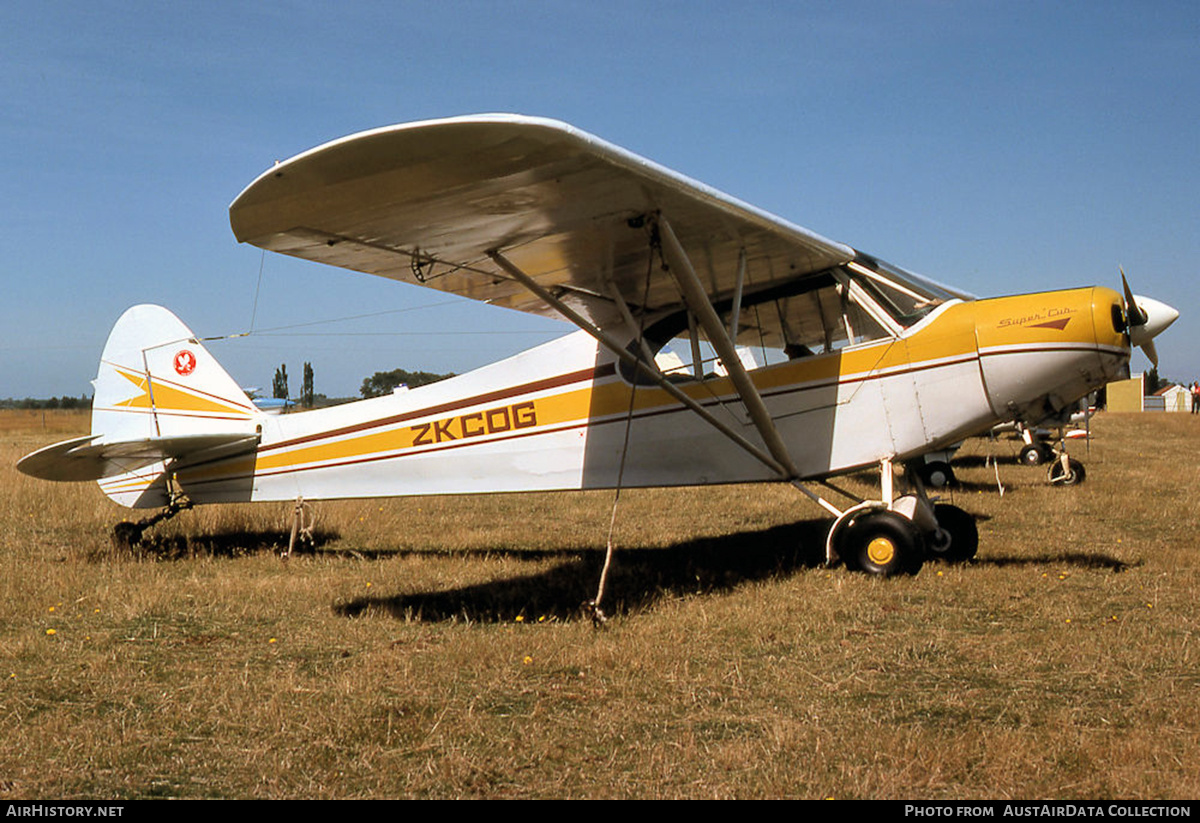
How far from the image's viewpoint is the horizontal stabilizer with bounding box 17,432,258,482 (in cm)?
817

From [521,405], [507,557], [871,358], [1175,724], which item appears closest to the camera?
[1175,724]

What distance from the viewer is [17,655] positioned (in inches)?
209

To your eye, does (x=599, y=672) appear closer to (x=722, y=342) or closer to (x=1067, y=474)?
(x=722, y=342)

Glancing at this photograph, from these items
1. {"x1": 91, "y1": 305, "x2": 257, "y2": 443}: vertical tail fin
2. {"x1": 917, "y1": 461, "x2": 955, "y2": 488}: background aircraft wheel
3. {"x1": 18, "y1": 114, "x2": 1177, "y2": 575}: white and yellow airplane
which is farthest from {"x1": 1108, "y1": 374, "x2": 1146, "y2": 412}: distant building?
{"x1": 91, "y1": 305, "x2": 257, "y2": 443}: vertical tail fin

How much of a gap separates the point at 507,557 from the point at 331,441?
77.3 inches

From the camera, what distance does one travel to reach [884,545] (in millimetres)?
6883

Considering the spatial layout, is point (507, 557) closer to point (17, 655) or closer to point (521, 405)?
point (521, 405)

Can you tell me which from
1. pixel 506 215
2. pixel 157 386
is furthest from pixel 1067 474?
pixel 157 386

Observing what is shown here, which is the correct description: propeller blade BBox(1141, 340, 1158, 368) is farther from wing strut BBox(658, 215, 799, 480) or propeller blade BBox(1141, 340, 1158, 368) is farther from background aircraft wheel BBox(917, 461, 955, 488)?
background aircraft wheel BBox(917, 461, 955, 488)

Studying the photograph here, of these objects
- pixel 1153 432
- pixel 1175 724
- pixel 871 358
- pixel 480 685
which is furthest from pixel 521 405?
pixel 1153 432

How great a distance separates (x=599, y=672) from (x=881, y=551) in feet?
9.62

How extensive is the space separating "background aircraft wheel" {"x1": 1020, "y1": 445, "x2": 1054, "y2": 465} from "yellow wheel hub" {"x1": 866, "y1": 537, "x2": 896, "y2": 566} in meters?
13.2
